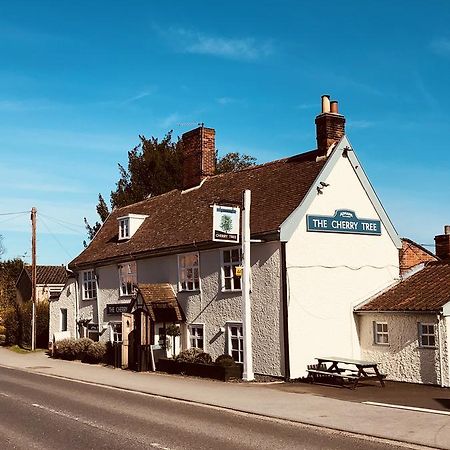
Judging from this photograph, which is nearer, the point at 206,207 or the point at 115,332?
the point at 206,207

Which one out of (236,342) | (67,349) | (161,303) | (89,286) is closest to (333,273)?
(236,342)

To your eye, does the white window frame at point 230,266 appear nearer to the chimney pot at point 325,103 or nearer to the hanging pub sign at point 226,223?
the hanging pub sign at point 226,223

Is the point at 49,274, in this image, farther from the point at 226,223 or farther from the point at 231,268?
the point at 226,223

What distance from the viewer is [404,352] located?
21547 mm

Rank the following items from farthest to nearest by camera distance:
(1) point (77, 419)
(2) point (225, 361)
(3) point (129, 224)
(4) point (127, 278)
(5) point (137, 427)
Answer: (3) point (129, 224) → (4) point (127, 278) → (2) point (225, 361) → (1) point (77, 419) → (5) point (137, 427)

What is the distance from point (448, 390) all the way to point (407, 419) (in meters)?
6.27

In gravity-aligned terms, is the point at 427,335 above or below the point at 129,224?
below

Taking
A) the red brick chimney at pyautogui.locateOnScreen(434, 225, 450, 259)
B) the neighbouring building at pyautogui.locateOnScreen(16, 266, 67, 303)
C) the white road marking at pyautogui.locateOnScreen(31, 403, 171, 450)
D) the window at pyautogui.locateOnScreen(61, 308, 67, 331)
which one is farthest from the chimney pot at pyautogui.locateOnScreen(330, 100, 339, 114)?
the neighbouring building at pyautogui.locateOnScreen(16, 266, 67, 303)

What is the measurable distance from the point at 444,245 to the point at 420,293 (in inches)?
239

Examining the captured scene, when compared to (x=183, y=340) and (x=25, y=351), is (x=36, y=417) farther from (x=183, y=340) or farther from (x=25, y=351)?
Answer: (x=25, y=351)

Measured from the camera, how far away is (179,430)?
12477 mm

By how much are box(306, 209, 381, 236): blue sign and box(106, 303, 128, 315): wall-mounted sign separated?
1076 centimetres

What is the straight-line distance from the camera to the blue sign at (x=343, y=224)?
2288cm

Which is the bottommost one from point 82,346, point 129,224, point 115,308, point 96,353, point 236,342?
point 96,353
